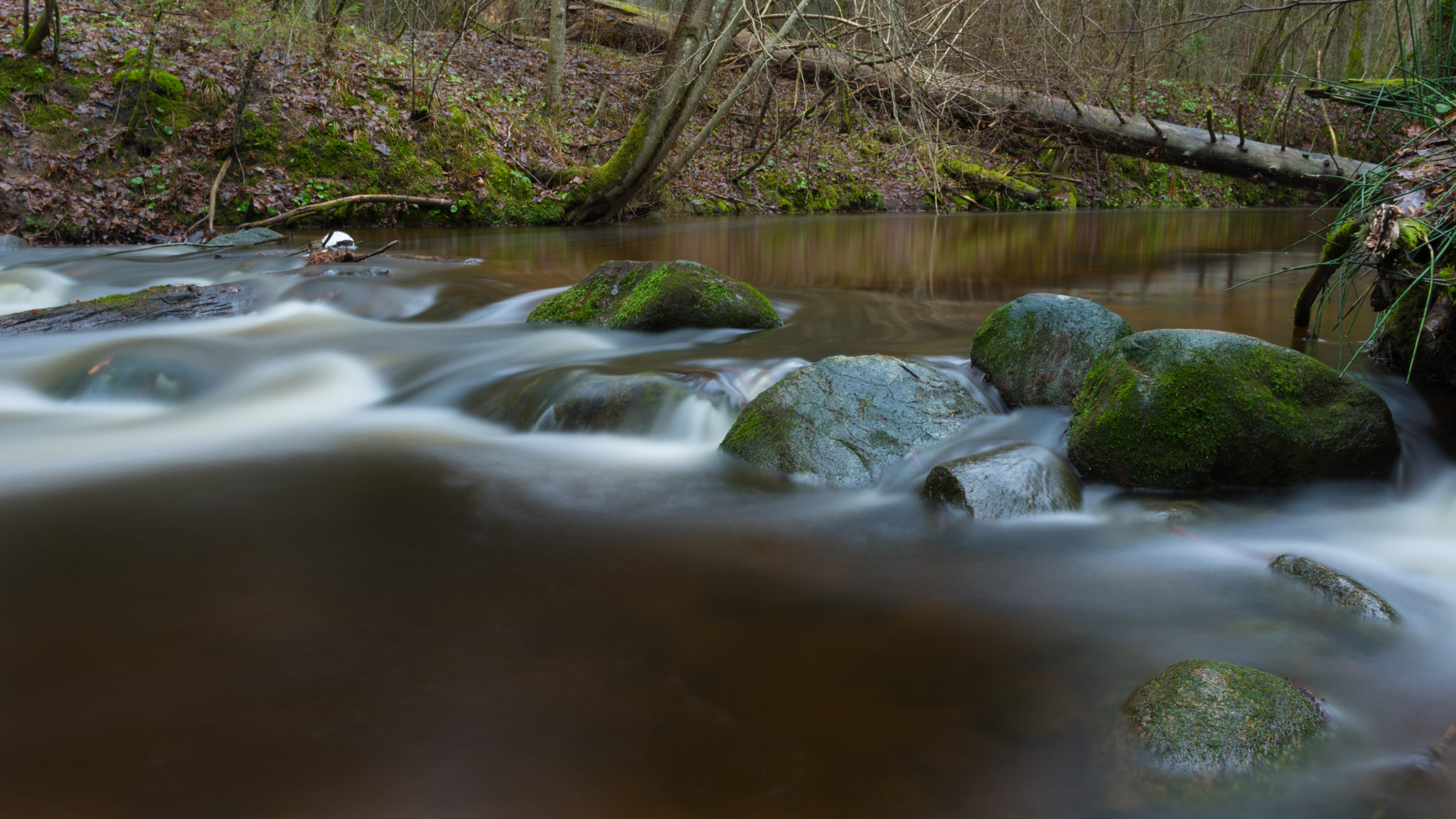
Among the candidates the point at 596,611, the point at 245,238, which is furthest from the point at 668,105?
the point at 596,611

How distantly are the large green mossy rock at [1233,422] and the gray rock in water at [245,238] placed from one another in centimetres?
951

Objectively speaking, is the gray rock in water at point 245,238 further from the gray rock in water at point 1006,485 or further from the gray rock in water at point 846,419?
the gray rock in water at point 1006,485

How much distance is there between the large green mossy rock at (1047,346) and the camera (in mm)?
4746

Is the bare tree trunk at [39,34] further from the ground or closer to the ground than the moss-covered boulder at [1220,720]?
further from the ground

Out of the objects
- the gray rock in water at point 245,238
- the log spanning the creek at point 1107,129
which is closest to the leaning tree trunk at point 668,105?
the log spanning the creek at point 1107,129

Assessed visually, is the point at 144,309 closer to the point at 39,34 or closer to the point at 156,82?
the point at 156,82

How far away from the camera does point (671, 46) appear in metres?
12.4

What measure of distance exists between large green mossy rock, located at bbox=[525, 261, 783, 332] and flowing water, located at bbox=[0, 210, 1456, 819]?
77 centimetres

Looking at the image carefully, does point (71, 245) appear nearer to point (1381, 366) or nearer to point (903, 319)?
point (903, 319)

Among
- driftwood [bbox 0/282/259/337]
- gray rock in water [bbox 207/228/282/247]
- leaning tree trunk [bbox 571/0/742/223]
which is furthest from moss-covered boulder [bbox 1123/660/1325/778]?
gray rock in water [bbox 207/228/282/247]

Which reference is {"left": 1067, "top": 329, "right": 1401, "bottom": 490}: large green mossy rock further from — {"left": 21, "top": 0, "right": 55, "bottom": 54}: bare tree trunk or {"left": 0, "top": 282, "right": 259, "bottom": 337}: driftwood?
{"left": 21, "top": 0, "right": 55, "bottom": 54}: bare tree trunk

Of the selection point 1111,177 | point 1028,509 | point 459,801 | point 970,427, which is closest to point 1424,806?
point 1028,509

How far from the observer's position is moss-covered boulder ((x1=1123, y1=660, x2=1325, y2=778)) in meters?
2.04

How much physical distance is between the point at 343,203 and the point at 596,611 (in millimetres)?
11001
